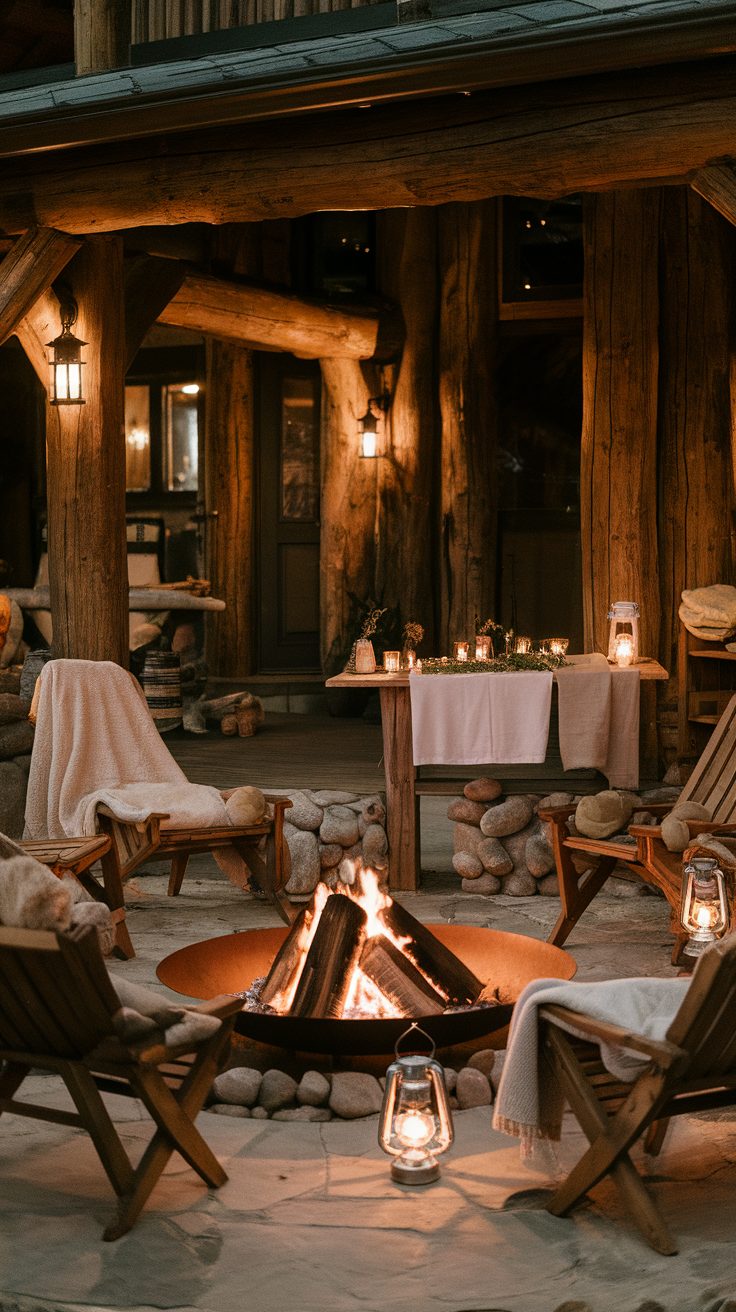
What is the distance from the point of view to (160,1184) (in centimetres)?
357

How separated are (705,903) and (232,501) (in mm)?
7155

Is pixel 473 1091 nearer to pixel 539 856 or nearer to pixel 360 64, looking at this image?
pixel 539 856

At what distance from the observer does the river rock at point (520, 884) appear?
692 centimetres

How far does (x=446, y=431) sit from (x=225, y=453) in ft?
6.25

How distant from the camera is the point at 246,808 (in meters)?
6.20

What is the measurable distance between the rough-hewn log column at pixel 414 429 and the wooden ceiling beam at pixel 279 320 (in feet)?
0.66

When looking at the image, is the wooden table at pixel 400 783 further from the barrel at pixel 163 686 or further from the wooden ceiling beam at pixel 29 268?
the barrel at pixel 163 686

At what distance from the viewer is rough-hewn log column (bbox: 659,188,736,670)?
8.02 meters

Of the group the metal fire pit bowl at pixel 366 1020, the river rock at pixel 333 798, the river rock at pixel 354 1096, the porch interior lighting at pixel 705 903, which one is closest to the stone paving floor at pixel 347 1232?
the river rock at pixel 354 1096

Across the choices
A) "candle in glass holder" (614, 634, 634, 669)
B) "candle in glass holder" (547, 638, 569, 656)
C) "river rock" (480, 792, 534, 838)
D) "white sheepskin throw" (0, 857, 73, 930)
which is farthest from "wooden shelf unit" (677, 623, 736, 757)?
"white sheepskin throw" (0, 857, 73, 930)

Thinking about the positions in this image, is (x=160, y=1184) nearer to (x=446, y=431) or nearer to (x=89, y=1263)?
(x=89, y=1263)

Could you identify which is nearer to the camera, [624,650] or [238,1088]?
[238,1088]

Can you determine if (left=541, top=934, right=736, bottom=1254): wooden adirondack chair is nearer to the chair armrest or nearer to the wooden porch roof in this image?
the chair armrest

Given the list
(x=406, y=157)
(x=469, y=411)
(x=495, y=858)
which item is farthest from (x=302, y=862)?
(x=469, y=411)
